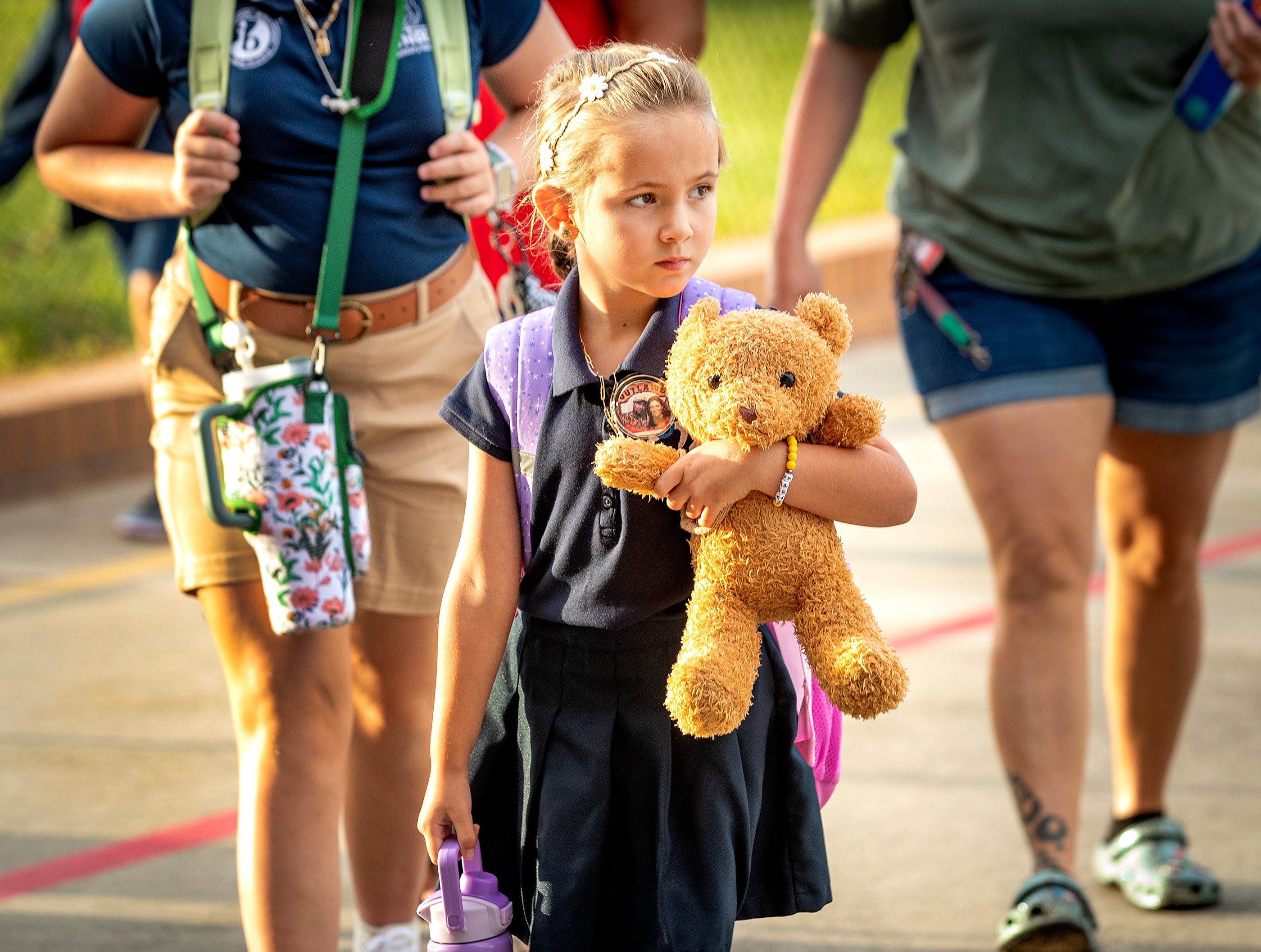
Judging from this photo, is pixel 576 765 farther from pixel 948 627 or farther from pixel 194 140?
pixel 948 627

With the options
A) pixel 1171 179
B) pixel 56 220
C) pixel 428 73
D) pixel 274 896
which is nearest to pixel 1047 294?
pixel 1171 179

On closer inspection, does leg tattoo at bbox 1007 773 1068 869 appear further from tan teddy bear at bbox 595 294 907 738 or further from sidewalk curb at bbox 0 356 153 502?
sidewalk curb at bbox 0 356 153 502

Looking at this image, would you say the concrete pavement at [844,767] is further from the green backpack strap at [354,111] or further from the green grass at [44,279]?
the green grass at [44,279]

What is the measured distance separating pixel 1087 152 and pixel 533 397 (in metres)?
1.50

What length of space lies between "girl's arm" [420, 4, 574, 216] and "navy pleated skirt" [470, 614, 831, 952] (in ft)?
2.45

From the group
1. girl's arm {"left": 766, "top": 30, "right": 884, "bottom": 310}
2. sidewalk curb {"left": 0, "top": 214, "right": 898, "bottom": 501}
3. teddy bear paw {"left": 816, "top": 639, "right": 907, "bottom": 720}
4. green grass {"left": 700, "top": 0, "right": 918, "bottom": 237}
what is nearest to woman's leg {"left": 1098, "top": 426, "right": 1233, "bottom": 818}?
girl's arm {"left": 766, "top": 30, "right": 884, "bottom": 310}

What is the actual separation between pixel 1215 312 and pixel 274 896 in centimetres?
199

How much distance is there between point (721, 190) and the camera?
11.0 meters

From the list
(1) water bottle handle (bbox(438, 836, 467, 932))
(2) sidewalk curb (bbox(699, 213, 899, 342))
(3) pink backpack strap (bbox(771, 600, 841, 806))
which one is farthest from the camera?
(2) sidewalk curb (bbox(699, 213, 899, 342))

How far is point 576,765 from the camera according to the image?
2.04 m

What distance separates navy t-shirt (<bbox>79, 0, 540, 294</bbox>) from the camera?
2508 mm

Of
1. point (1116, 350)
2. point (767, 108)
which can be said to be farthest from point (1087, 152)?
point (767, 108)

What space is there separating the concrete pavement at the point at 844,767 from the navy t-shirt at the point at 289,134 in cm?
139

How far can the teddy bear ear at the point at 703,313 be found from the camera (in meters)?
1.88
